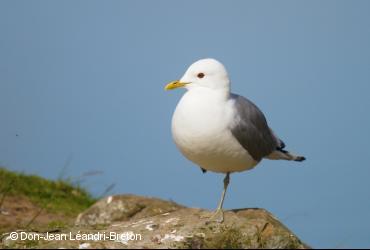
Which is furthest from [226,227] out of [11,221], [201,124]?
[11,221]

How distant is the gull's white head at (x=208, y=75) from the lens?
6902mm

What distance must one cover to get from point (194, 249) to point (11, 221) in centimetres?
691

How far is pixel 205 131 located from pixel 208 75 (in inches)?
28.8

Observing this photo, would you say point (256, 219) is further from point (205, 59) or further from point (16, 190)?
point (16, 190)

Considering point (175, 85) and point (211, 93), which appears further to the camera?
point (175, 85)

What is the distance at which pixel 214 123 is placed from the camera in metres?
6.61

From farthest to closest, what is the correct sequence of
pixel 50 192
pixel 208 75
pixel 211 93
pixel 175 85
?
pixel 50 192
pixel 175 85
pixel 208 75
pixel 211 93

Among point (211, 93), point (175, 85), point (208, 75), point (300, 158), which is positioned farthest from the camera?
point (300, 158)

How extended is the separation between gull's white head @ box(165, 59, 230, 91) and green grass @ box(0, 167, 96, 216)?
783 cm

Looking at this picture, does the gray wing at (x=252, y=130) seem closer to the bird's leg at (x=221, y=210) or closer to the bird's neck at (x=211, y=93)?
the bird's neck at (x=211, y=93)

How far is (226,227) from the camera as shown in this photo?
6.81 m

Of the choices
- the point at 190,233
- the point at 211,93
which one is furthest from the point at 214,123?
the point at 190,233

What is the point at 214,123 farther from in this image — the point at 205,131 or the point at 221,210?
the point at 221,210

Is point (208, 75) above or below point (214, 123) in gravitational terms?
above
